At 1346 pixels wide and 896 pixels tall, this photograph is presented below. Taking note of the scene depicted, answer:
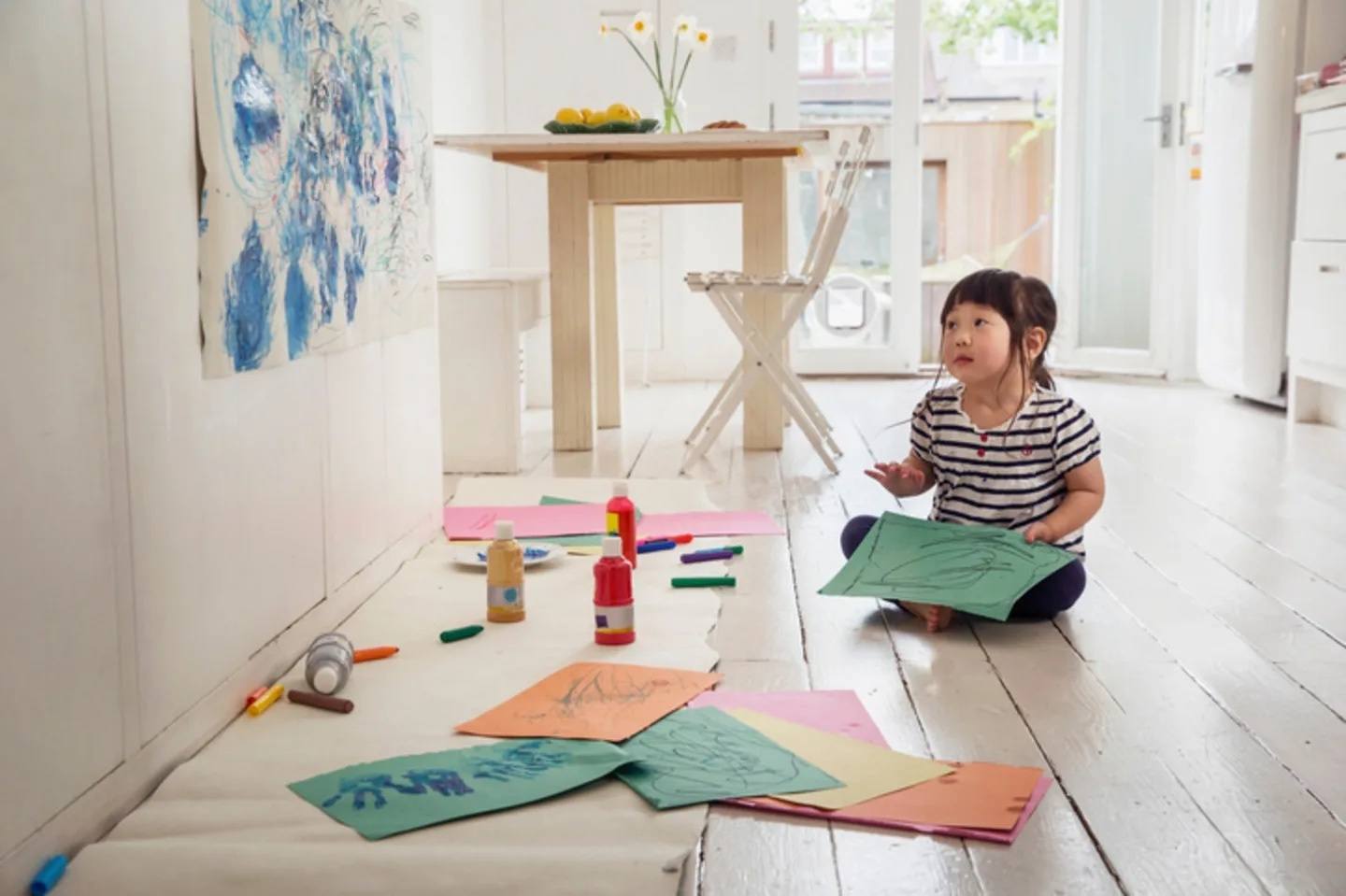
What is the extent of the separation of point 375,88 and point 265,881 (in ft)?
5.71

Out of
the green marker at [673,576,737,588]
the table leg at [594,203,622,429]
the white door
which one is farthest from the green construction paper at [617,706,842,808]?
the white door

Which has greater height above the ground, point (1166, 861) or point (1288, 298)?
point (1288, 298)

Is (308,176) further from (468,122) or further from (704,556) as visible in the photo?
(468,122)

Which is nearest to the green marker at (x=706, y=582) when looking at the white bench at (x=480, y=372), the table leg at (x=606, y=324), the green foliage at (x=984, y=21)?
the white bench at (x=480, y=372)

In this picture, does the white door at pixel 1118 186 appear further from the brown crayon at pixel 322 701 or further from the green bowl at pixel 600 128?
the brown crayon at pixel 322 701

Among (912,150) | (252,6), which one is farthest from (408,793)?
(912,150)

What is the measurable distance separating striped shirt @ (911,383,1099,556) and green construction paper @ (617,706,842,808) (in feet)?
2.81

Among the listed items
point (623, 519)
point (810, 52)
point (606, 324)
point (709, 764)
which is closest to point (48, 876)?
point (709, 764)

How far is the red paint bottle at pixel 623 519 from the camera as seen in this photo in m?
2.80

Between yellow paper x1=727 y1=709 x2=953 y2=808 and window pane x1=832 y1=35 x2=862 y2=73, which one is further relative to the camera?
window pane x1=832 y1=35 x2=862 y2=73

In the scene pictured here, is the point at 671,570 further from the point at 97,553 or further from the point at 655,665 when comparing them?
the point at 97,553

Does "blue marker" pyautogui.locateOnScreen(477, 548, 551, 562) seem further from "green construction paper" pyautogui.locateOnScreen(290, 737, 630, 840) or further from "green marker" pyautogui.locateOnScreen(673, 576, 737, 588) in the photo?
"green construction paper" pyautogui.locateOnScreen(290, 737, 630, 840)

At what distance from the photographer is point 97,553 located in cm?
168

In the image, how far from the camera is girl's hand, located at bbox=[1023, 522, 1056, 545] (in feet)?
8.64
